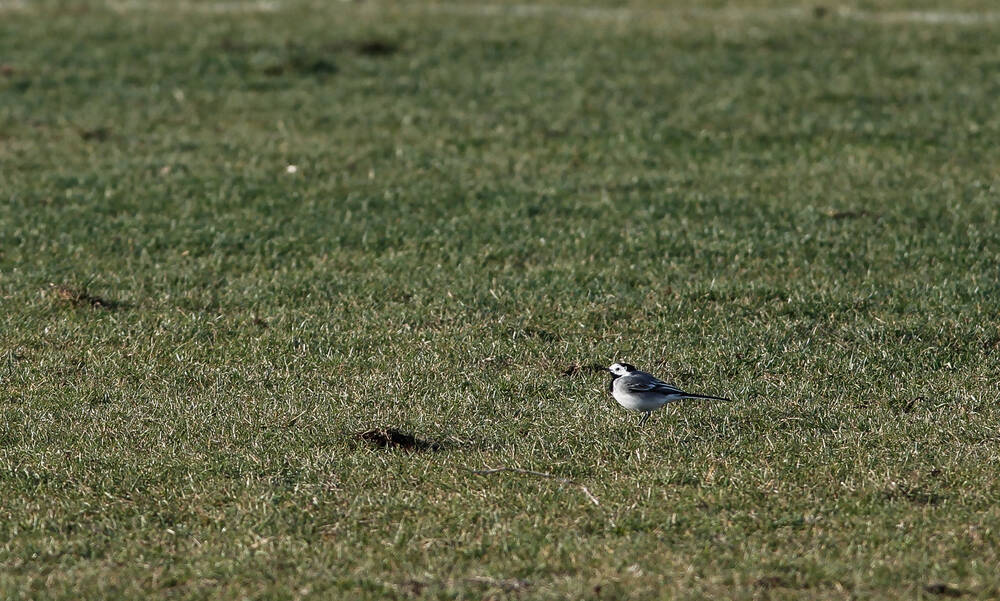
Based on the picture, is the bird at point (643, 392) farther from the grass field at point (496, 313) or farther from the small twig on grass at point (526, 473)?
the small twig on grass at point (526, 473)

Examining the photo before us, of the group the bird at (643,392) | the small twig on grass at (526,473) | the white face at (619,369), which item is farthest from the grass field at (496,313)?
the white face at (619,369)

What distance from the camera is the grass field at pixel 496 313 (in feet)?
A: 19.5

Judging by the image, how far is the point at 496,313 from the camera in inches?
380

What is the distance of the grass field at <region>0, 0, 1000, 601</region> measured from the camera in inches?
234

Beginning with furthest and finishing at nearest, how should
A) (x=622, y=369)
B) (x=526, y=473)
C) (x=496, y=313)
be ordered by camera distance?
1. (x=496, y=313)
2. (x=622, y=369)
3. (x=526, y=473)

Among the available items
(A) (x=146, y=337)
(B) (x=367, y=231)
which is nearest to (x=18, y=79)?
(B) (x=367, y=231)

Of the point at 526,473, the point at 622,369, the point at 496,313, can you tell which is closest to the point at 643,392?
the point at 622,369

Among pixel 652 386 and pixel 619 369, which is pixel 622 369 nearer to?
pixel 619 369

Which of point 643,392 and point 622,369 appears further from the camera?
point 622,369

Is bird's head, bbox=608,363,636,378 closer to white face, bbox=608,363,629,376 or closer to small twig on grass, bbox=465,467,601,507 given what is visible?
white face, bbox=608,363,629,376

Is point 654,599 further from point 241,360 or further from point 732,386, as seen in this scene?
point 241,360

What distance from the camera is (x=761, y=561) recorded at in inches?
225

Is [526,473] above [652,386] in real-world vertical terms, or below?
below

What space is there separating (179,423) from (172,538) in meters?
Result: 1.59
